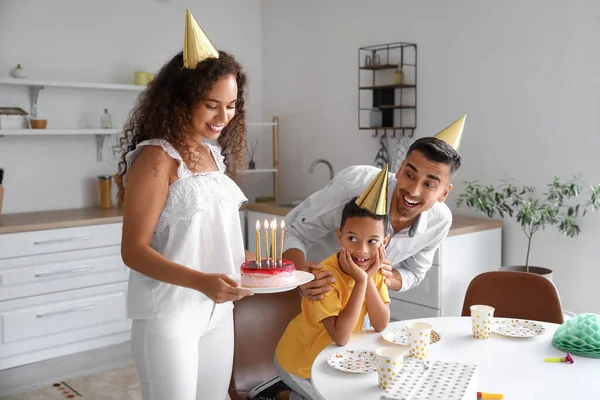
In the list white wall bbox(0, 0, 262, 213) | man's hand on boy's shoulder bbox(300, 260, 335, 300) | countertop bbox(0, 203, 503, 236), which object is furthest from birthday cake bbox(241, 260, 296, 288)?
white wall bbox(0, 0, 262, 213)

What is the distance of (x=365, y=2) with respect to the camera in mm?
4184

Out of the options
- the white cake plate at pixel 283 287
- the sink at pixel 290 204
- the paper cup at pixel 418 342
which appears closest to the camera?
the white cake plate at pixel 283 287

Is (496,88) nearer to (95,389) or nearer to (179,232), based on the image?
(179,232)

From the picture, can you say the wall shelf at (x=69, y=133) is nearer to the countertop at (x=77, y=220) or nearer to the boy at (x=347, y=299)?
the countertop at (x=77, y=220)

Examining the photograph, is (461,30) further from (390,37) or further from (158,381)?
(158,381)

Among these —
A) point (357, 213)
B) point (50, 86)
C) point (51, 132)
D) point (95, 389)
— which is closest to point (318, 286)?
point (357, 213)

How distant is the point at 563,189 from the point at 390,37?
152 cm

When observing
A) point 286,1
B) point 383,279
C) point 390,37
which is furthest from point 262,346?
point 286,1

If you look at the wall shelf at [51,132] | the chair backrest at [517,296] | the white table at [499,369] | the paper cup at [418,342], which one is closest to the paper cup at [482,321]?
the white table at [499,369]

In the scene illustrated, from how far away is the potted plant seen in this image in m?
3.10

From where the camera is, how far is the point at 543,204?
325cm

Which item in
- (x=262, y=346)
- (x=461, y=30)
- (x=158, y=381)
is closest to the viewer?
(x=158, y=381)

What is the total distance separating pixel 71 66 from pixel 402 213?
2925 mm

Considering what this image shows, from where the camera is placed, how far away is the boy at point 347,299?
1755 mm
